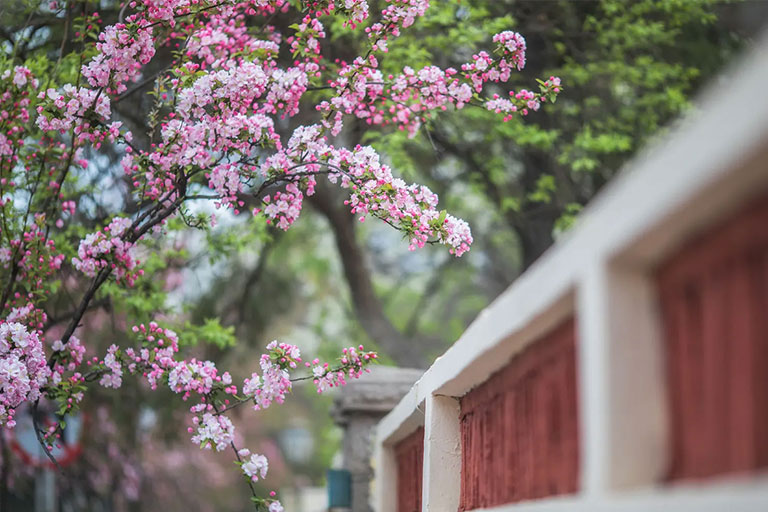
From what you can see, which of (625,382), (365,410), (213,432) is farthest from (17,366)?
(365,410)

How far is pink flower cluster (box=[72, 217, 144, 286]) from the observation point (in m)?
4.99

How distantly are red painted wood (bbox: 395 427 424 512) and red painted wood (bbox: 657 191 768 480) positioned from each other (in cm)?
350

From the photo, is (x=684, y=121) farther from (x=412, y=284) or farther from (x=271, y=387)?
(x=412, y=284)

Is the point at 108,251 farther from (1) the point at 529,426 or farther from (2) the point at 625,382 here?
(2) the point at 625,382

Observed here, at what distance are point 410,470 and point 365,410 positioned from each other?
218 cm

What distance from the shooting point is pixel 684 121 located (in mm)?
9711

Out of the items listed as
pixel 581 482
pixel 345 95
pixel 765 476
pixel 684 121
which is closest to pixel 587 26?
pixel 684 121

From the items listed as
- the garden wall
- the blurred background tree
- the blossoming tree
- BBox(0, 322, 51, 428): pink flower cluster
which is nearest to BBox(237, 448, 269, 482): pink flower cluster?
the blossoming tree

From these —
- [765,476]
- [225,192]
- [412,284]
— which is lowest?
[765,476]

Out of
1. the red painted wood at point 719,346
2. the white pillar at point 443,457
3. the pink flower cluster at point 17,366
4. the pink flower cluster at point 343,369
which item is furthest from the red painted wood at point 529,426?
the pink flower cluster at point 17,366

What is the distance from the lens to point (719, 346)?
1896mm

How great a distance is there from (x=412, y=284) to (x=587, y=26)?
12.9m

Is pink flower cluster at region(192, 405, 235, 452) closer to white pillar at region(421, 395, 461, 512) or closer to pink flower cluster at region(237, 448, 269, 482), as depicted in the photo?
pink flower cluster at region(237, 448, 269, 482)

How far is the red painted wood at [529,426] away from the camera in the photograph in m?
2.66
